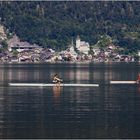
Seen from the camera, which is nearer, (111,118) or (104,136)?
(104,136)

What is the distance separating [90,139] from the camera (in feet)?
180

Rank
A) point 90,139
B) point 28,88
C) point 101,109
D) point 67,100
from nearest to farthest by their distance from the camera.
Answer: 1. point 90,139
2. point 101,109
3. point 67,100
4. point 28,88

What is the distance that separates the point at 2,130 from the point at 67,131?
4.80m

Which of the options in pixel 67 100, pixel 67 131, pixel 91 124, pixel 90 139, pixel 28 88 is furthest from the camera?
pixel 28 88

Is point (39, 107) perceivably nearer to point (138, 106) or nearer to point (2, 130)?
point (138, 106)

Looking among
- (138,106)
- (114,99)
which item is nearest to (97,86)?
(114,99)

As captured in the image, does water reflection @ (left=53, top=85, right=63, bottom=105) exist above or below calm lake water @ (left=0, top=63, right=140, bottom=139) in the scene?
above

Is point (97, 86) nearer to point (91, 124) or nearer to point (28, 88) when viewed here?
point (28, 88)

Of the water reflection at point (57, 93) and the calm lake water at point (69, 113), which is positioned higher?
the water reflection at point (57, 93)

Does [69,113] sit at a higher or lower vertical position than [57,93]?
lower

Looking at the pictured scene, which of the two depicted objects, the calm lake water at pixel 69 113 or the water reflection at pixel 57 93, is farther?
the water reflection at pixel 57 93

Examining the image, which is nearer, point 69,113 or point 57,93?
point 69,113

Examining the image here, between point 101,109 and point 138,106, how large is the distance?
4.80 m

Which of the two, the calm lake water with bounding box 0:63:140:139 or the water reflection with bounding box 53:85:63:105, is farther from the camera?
the water reflection with bounding box 53:85:63:105
